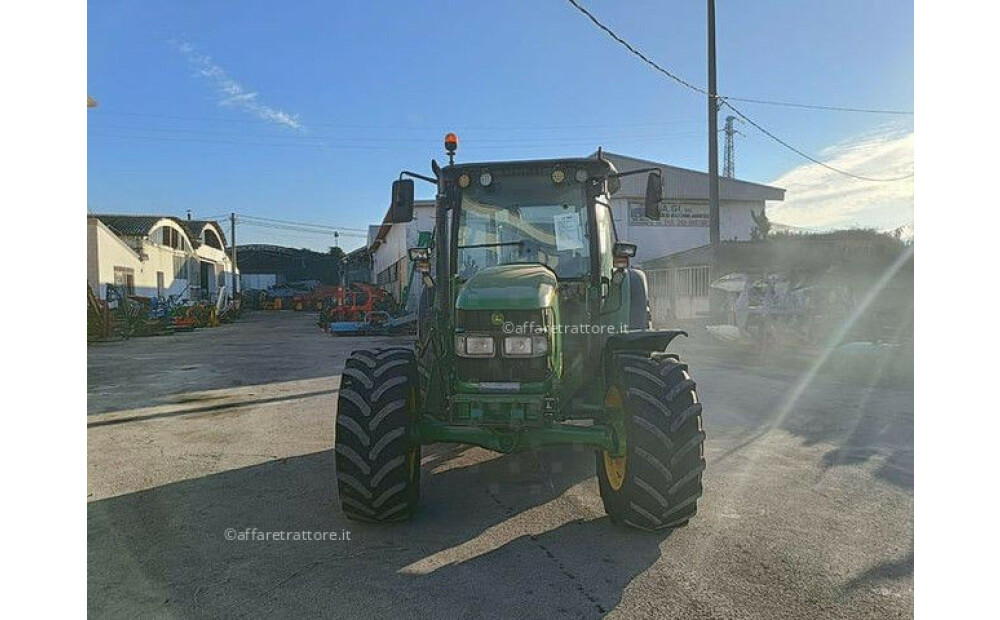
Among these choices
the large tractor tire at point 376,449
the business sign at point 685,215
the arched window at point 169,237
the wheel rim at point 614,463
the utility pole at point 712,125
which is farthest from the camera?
the arched window at point 169,237

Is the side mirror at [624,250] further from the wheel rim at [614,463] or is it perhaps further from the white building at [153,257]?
the white building at [153,257]

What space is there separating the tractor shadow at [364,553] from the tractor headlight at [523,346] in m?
1.12

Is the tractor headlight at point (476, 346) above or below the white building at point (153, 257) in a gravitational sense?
below

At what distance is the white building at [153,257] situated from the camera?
2661cm

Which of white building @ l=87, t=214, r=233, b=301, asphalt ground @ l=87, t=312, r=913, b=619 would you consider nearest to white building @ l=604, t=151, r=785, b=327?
asphalt ground @ l=87, t=312, r=913, b=619

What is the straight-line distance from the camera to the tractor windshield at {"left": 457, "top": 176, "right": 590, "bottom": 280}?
5148 millimetres

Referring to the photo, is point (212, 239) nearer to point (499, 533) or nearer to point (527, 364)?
point (527, 364)

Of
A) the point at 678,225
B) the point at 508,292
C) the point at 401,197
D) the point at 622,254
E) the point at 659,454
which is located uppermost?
the point at 678,225

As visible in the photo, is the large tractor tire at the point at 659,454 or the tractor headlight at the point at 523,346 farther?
the tractor headlight at the point at 523,346

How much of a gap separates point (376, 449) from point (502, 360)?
976 millimetres

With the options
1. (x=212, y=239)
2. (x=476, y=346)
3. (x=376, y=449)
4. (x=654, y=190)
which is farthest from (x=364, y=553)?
(x=212, y=239)

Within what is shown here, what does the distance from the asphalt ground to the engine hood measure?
1440mm

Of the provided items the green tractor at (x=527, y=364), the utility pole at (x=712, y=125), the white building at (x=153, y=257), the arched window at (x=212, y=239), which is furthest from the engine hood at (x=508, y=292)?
the arched window at (x=212, y=239)

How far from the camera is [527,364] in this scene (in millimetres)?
4254
